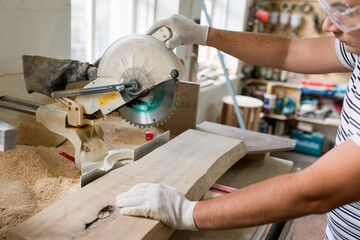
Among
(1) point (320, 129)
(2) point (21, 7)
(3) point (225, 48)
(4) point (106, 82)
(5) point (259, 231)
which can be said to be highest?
(2) point (21, 7)

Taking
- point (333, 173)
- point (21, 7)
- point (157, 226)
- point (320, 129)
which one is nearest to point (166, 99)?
point (157, 226)

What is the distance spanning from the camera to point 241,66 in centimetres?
471

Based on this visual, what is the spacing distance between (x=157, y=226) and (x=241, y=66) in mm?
4050

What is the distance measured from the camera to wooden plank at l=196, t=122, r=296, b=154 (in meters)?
1.68

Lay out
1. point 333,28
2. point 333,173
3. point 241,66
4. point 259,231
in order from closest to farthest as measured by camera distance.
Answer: point 333,173 → point 333,28 → point 259,231 → point 241,66

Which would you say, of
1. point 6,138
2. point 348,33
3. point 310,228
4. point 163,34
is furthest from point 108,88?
point 310,228

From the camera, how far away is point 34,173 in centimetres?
127

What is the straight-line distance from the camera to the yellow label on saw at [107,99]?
4.02ft

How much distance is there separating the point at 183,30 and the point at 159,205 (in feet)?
2.53

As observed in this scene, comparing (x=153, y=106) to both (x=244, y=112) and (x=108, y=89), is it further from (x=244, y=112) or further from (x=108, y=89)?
(x=244, y=112)

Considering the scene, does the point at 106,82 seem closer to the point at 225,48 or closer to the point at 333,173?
the point at 225,48

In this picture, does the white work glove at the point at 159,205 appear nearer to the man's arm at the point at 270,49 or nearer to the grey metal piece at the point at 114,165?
the grey metal piece at the point at 114,165

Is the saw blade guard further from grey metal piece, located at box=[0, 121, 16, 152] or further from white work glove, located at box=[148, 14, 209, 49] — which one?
grey metal piece, located at box=[0, 121, 16, 152]

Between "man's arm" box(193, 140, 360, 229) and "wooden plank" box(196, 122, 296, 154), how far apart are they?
812 millimetres
